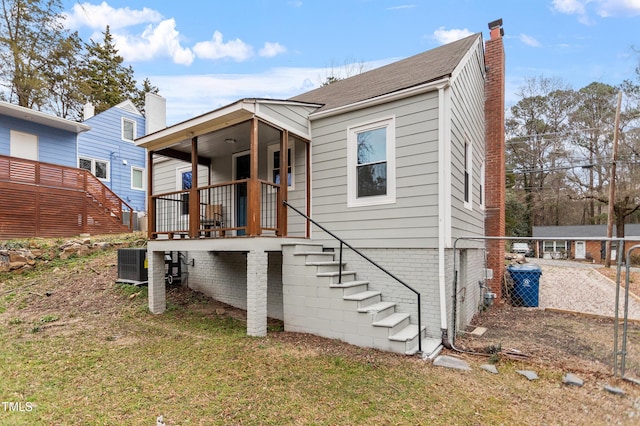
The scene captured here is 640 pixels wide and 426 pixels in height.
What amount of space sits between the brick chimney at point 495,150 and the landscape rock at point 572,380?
203 inches

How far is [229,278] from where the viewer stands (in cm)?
770

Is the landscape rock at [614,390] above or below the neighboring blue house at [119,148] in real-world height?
below

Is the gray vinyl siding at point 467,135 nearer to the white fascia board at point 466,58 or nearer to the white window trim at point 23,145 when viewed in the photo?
the white fascia board at point 466,58

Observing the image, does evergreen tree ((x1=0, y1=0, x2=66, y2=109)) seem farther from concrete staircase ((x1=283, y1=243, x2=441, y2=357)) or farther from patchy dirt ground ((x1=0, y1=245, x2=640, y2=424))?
concrete staircase ((x1=283, y1=243, x2=441, y2=357))

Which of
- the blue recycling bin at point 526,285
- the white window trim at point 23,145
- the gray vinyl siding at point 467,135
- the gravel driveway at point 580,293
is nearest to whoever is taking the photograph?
the gray vinyl siding at point 467,135

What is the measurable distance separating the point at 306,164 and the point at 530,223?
1164 inches

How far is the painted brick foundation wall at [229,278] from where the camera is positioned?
6.96m

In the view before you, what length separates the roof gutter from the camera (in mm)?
5355

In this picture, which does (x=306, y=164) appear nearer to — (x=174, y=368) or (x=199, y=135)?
(x=199, y=135)

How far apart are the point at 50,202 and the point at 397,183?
1112 centimetres

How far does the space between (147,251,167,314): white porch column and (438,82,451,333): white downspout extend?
532cm

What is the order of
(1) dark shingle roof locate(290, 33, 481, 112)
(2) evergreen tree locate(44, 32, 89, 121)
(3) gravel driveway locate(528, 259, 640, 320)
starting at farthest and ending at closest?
(2) evergreen tree locate(44, 32, 89, 121) < (3) gravel driveway locate(528, 259, 640, 320) < (1) dark shingle roof locate(290, 33, 481, 112)

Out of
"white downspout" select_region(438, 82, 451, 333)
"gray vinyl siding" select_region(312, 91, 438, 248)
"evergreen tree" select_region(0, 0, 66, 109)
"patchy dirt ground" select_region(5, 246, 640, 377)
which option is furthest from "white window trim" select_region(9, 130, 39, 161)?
"white downspout" select_region(438, 82, 451, 333)

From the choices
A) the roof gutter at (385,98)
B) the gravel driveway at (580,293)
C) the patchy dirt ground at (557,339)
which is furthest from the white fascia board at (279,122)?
the gravel driveway at (580,293)
